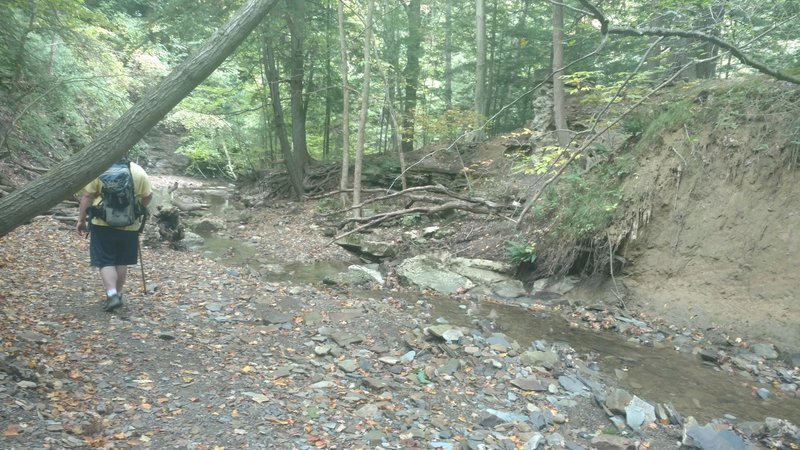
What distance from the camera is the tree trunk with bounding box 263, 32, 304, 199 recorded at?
1658 centimetres

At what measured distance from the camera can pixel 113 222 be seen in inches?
200

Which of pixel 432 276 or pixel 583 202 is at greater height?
pixel 583 202

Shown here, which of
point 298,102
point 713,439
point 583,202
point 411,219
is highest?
point 298,102

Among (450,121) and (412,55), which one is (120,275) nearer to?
(450,121)

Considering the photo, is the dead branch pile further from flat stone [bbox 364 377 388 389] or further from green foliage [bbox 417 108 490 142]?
flat stone [bbox 364 377 388 389]

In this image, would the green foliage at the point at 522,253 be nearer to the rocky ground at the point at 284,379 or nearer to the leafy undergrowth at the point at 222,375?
the rocky ground at the point at 284,379

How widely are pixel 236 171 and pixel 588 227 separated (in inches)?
829

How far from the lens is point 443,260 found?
10.4 meters

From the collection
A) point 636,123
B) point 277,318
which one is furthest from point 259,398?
point 636,123

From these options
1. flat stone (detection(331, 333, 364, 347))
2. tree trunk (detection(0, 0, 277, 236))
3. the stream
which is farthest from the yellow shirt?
the stream

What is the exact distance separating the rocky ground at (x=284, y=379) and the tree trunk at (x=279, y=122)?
11041mm

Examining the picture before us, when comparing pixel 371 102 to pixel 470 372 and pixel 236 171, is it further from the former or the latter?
pixel 470 372

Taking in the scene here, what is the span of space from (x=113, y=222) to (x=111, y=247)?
12.1 inches

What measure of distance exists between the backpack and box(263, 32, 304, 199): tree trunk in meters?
11.4
